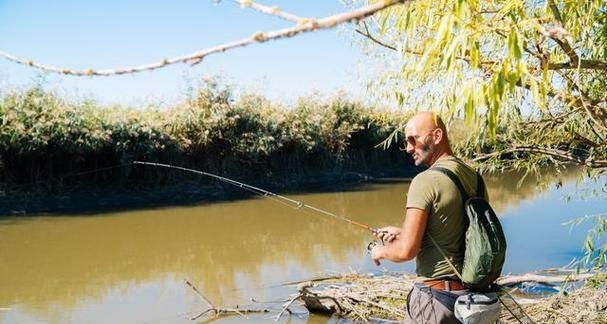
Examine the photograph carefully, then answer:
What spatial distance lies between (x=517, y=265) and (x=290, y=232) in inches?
139

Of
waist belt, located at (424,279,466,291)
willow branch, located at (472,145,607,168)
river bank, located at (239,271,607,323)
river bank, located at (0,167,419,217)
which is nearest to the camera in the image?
waist belt, located at (424,279,466,291)

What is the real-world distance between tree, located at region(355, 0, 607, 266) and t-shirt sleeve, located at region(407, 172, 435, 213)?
10.2 inches

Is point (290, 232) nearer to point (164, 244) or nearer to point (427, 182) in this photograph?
point (164, 244)

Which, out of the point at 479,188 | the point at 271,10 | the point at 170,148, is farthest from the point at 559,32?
the point at 170,148

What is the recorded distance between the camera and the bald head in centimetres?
231

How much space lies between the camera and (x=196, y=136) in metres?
13.5

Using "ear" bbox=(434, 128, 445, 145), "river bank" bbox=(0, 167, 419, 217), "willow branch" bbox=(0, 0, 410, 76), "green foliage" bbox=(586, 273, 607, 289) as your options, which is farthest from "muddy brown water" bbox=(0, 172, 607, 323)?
"willow branch" bbox=(0, 0, 410, 76)

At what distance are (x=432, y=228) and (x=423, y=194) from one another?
0.49 ft

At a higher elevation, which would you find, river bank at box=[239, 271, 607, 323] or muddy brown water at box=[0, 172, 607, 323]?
river bank at box=[239, 271, 607, 323]

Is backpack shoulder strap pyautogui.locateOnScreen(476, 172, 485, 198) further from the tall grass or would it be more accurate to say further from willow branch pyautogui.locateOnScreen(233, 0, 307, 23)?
the tall grass

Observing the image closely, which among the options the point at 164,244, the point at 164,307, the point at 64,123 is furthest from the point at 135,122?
the point at 164,307

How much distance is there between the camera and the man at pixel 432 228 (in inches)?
86.5

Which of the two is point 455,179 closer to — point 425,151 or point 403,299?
point 425,151

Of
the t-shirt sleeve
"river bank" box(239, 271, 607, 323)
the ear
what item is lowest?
"river bank" box(239, 271, 607, 323)
